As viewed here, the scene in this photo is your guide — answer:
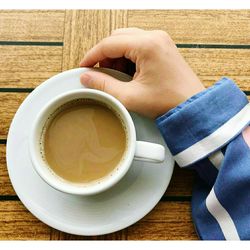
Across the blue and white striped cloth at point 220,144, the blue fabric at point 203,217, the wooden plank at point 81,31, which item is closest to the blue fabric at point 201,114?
the blue and white striped cloth at point 220,144

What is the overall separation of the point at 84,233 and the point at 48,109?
0.21 metres

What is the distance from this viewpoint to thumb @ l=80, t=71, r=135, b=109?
73cm

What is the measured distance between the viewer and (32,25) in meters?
0.86

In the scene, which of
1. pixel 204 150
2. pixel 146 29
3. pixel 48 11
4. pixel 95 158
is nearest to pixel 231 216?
pixel 204 150

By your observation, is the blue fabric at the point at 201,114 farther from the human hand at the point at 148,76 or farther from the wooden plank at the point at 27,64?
the wooden plank at the point at 27,64

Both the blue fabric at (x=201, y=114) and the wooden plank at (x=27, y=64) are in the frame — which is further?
the wooden plank at (x=27, y=64)

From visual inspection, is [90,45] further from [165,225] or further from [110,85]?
[165,225]

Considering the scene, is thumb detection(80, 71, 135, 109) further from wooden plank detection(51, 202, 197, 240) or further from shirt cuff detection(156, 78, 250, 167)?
wooden plank detection(51, 202, 197, 240)

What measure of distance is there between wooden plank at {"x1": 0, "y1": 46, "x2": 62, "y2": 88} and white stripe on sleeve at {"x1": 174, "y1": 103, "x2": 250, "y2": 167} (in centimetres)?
30

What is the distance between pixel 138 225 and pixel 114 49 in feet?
0.98

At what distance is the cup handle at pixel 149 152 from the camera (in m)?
0.68

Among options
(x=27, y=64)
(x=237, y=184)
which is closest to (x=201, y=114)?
(x=237, y=184)

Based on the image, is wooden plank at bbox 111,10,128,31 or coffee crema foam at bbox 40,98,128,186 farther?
wooden plank at bbox 111,10,128,31

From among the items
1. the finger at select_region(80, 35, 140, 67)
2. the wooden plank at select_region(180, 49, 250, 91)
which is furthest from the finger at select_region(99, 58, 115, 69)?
the wooden plank at select_region(180, 49, 250, 91)
